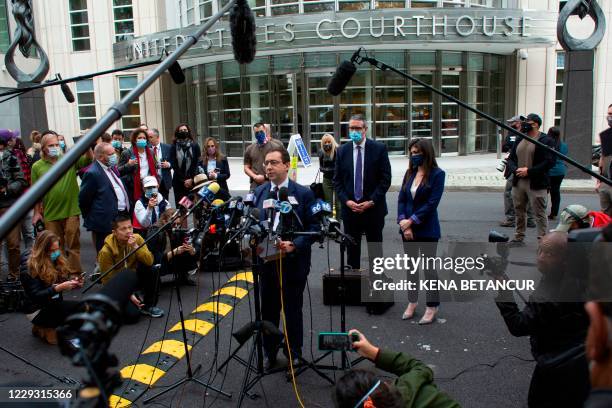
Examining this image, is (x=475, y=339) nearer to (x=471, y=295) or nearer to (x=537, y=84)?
(x=471, y=295)

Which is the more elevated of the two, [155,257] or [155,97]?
[155,97]

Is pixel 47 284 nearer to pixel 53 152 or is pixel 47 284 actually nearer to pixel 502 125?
pixel 53 152

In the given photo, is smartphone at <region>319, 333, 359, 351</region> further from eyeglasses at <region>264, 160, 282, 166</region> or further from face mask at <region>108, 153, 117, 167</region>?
face mask at <region>108, 153, 117, 167</region>

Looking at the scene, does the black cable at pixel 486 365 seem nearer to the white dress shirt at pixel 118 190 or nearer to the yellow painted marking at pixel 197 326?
the yellow painted marking at pixel 197 326

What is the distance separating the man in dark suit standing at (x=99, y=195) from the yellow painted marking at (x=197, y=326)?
1.90 metres

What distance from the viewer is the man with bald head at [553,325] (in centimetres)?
297

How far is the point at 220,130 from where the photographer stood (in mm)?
22906

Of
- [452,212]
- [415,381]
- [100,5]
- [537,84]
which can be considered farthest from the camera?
[100,5]

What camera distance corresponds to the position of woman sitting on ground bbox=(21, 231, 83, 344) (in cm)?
496

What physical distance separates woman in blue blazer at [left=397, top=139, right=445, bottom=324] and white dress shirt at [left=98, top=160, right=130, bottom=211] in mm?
3820

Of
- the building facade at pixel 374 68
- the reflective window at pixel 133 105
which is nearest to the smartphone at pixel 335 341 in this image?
the building facade at pixel 374 68

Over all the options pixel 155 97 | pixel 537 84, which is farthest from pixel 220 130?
pixel 537 84

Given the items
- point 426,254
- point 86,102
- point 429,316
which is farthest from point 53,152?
point 86,102

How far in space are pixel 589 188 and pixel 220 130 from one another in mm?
15394
